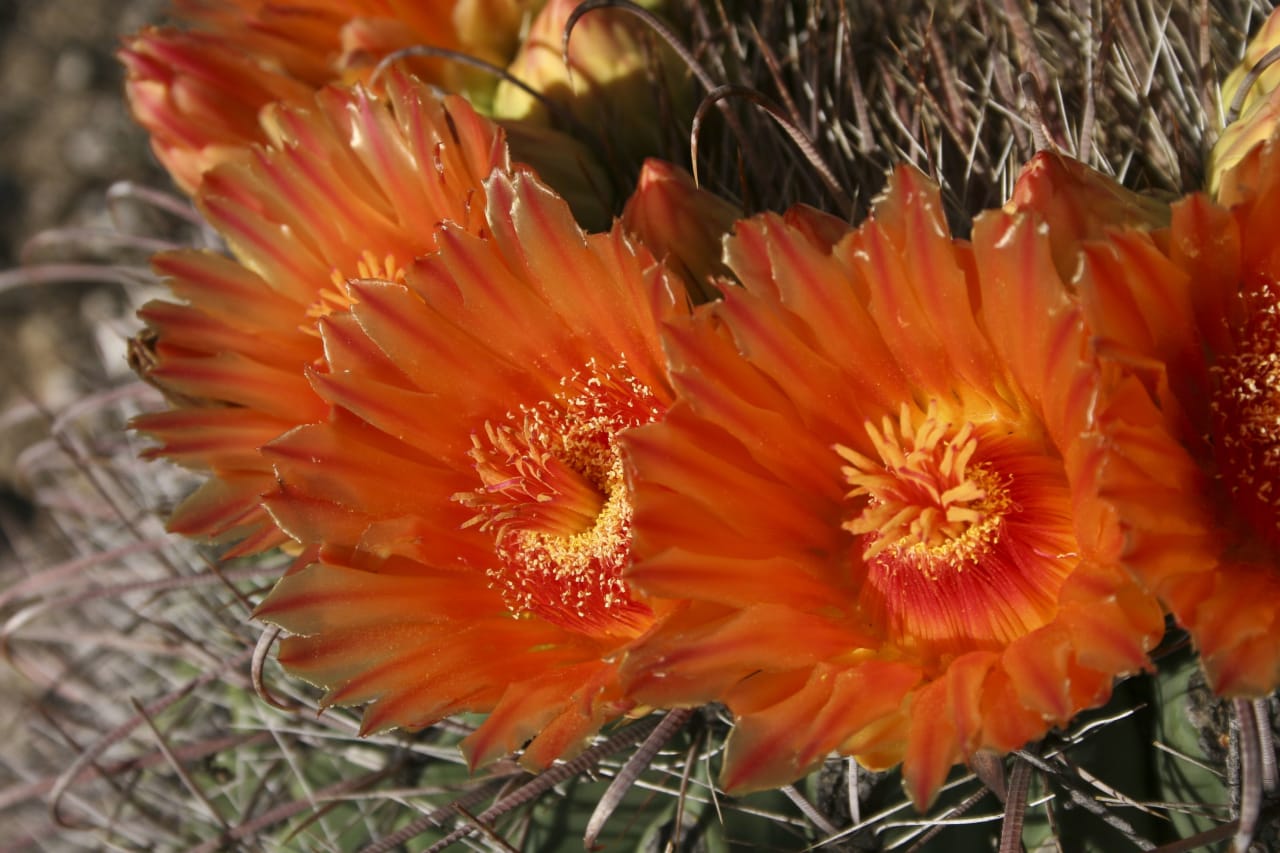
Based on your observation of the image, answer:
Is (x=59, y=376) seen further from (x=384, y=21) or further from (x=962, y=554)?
(x=962, y=554)

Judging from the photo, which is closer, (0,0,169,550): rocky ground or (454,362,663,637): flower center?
(454,362,663,637): flower center

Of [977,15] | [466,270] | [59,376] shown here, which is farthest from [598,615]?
[59,376]

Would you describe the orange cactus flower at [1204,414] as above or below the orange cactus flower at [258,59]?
below

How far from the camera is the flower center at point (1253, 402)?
973mm

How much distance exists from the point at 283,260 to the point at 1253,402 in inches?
36.9

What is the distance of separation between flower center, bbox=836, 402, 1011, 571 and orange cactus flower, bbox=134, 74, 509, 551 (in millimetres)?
420

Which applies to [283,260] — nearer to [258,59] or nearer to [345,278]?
[345,278]

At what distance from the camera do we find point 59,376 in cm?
333

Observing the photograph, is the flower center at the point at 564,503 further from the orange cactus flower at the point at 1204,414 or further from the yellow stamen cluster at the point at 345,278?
the orange cactus flower at the point at 1204,414

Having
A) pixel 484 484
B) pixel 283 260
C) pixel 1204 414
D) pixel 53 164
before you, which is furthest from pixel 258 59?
pixel 53 164

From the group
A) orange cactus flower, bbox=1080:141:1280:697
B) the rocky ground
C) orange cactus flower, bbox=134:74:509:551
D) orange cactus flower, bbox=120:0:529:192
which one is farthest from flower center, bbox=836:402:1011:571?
the rocky ground

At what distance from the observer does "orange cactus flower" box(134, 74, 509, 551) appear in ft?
3.78

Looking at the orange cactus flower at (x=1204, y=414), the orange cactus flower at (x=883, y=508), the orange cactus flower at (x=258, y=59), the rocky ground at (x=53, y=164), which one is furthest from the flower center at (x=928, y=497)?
the rocky ground at (x=53, y=164)

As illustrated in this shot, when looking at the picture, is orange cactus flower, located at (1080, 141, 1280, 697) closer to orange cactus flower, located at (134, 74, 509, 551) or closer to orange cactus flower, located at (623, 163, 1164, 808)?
orange cactus flower, located at (623, 163, 1164, 808)
